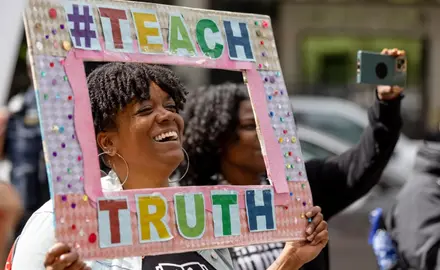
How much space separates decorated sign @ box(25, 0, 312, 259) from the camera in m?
1.87

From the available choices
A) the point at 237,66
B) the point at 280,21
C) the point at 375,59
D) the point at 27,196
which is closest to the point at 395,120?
the point at 375,59

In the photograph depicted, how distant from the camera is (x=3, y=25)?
6.95ft

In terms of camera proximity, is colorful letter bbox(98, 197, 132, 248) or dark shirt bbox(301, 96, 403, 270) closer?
colorful letter bbox(98, 197, 132, 248)

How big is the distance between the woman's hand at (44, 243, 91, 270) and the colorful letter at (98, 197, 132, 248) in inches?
3.1

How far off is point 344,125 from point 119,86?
669 centimetres

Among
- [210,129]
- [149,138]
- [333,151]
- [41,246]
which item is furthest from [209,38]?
[333,151]

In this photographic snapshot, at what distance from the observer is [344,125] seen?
863 cm

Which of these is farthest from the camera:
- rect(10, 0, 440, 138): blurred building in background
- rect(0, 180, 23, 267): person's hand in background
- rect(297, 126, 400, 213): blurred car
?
rect(10, 0, 440, 138): blurred building in background

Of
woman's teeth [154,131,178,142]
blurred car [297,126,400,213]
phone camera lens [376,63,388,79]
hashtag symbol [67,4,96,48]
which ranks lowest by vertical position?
blurred car [297,126,400,213]

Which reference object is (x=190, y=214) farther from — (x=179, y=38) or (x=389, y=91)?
(x=389, y=91)

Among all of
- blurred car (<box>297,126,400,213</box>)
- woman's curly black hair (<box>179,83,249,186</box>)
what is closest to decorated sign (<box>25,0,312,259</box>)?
woman's curly black hair (<box>179,83,249,186</box>)

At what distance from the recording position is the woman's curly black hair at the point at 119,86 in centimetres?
211

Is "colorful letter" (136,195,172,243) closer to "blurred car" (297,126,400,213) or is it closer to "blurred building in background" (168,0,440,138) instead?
"blurred car" (297,126,400,213)

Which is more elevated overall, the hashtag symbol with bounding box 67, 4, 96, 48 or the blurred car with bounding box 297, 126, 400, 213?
the hashtag symbol with bounding box 67, 4, 96, 48
